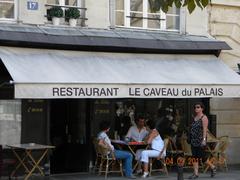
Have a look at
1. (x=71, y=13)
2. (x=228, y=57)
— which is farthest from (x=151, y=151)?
(x=228, y=57)

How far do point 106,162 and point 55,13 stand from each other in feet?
11.9

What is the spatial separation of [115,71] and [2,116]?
2.67 metres

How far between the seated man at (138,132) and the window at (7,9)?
376 centimetres

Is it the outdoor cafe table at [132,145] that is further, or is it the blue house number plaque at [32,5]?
the outdoor cafe table at [132,145]

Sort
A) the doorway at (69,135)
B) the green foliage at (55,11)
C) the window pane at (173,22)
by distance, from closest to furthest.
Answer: the green foliage at (55,11) < the doorway at (69,135) < the window pane at (173,22)

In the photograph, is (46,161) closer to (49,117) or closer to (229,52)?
(49,117)

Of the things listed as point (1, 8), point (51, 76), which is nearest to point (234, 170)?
point (51, 76)

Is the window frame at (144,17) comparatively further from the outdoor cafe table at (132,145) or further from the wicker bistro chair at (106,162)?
the wicker bistro chair at (106,162)

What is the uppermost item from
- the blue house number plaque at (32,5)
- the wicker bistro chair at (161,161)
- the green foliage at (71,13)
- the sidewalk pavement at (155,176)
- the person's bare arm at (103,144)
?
the blue house number plaque at (32,5)

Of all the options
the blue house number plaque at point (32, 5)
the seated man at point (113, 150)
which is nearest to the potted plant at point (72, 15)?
the blue house number plaque at point (32, 5)

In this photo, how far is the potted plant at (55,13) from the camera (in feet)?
45.6

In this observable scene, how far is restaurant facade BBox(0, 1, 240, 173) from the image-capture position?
12578mm

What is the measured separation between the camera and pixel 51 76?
40.4 feet

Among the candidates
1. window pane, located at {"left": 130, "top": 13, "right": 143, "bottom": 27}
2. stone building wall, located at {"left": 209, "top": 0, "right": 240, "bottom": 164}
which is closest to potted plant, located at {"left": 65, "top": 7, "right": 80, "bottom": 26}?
window pane, located at {"left": 130, "top": 13, "right": 143, "bottom": 27}
